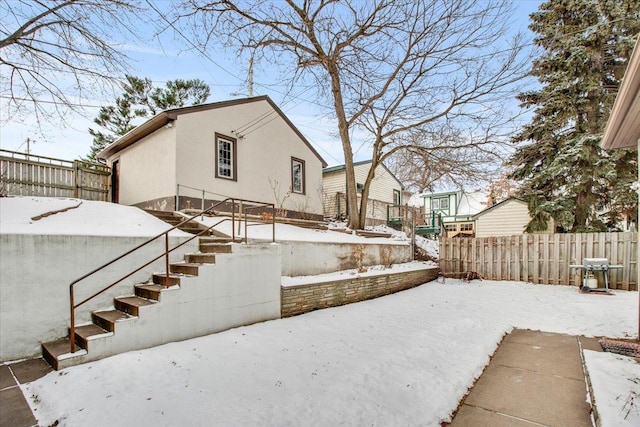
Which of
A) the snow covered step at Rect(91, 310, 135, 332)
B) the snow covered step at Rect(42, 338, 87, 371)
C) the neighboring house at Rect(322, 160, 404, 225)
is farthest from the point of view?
the neighboring house at Rect(322, 160, 404, 225)

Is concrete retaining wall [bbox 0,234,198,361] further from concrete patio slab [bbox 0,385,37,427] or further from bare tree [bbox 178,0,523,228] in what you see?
bare tree [bbox 178,0,523,228]

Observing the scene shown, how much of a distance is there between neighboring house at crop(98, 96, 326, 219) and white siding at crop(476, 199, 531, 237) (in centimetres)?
1073

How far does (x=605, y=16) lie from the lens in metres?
11.3

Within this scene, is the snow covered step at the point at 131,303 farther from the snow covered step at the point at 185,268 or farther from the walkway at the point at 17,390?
the walkway at the point at 17,390

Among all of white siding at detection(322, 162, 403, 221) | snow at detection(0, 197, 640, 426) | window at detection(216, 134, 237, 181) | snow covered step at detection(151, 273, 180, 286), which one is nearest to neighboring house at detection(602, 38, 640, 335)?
snow at detection(0, 197, 640, 426)

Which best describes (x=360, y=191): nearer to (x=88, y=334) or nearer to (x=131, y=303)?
(x=131, y=303)

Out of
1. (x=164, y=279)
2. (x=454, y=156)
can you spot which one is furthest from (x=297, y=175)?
(x=164, y=279)

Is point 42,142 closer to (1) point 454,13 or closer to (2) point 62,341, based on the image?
(2) point 62,341

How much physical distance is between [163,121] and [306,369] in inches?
353

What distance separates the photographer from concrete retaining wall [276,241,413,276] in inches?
292

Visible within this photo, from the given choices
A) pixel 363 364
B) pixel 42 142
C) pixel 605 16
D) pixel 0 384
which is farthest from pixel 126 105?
pixel 605 16

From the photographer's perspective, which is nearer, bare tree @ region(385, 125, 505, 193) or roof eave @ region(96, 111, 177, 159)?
roof eave @ region(96, 111, 177, 159)

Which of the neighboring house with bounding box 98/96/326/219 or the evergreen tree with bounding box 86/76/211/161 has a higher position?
the evergreen tree with bounding box 86/76/211/161

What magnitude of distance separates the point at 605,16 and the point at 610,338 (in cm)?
1239
